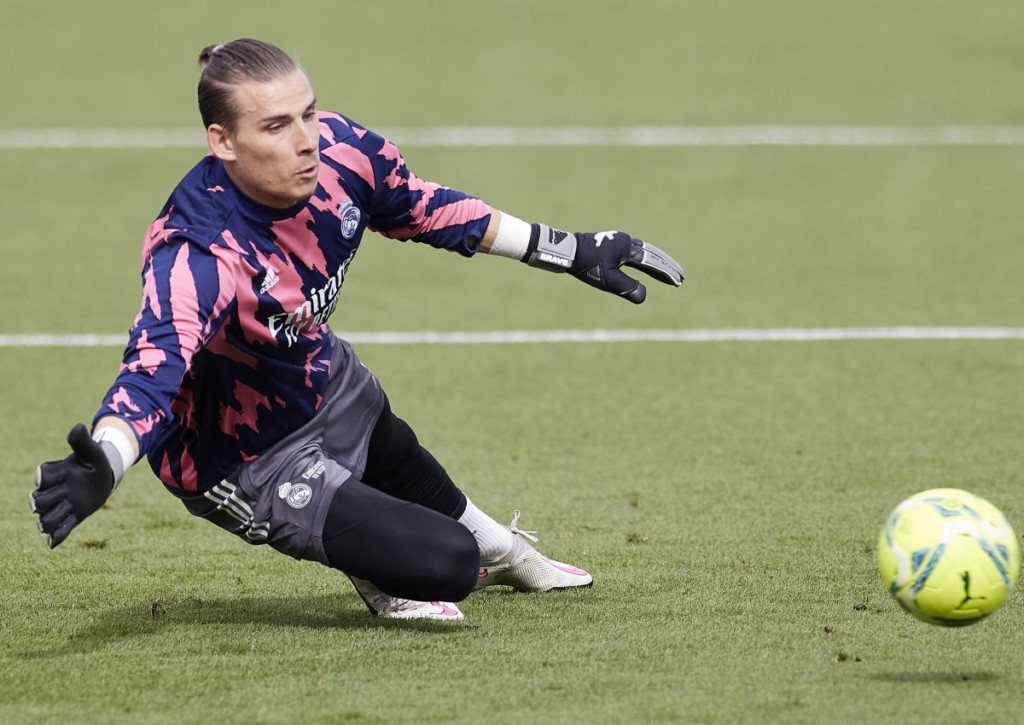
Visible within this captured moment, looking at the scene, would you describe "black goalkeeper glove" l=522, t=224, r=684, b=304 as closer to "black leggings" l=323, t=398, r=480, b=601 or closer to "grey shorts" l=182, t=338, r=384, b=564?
"grey shorts" l=182, t=338, r=384, b=564

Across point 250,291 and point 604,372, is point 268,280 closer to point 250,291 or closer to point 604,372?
point 250,291

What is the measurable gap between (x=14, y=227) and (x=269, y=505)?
7.76 m

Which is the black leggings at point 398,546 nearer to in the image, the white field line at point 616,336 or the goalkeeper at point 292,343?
the goalkeeper at point 292,343

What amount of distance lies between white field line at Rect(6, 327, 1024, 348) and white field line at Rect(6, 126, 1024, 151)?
15.3 feet

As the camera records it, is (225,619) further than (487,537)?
No

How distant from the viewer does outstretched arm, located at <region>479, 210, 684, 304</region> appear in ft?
17.6

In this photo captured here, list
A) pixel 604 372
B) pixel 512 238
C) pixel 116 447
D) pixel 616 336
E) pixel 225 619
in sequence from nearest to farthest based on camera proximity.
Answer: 1. pixel 116 447
2. pixel 225 619
3. pixel 512 238
4. pixel 604 372
5. pixel 616 336

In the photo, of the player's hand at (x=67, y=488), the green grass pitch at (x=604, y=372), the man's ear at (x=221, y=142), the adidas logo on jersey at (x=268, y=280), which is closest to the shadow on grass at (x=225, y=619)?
the green grass pitch at (x=604, y=372)

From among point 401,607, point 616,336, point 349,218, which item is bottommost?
point 401,607

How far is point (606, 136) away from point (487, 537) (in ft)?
30.4

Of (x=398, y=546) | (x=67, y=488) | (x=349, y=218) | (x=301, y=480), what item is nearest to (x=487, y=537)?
(x=398, y=546)

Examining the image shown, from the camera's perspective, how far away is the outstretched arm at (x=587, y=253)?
536 centimetres

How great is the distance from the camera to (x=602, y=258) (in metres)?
5.36

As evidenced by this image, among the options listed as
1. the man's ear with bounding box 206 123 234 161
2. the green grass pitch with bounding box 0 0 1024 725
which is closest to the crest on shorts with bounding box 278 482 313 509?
the green grass pitch with bounding box 0 0 1024 725
